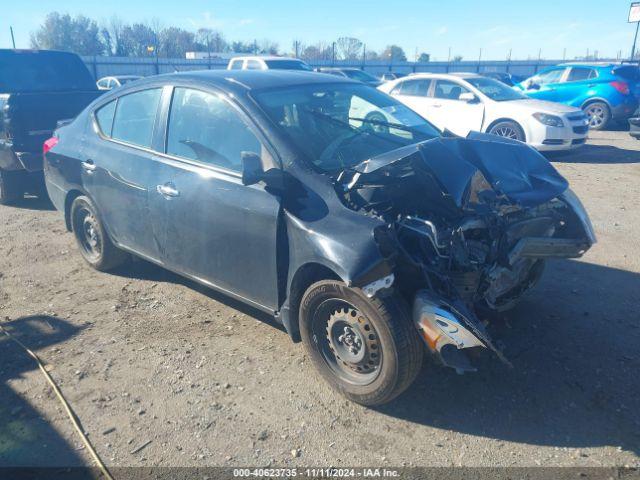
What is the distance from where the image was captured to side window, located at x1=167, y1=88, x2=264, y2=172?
11.9 ft

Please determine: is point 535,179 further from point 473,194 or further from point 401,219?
point 401,219

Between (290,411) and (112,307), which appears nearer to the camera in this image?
(290,411)

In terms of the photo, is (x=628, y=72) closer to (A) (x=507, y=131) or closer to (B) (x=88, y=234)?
(A) (x=507, y=131)

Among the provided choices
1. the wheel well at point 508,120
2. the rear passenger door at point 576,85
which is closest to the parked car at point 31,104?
the wheel well at point 508,120

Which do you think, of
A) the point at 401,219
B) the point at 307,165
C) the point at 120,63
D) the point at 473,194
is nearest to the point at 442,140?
the point at 473,194

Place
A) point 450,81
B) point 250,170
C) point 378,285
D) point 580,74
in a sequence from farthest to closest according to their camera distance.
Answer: point 580,74 → point 450,81 → point 250,170 → point 378,285

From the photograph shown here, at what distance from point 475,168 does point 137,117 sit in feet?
9.48

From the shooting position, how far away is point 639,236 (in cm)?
600

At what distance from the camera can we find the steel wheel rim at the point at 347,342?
10.1ft

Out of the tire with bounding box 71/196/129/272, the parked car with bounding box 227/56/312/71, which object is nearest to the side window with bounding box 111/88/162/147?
the tire with bounding box 71/196/129/272

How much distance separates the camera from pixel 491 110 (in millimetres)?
10602

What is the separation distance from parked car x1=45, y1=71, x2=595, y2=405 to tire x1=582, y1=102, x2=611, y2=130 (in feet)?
40.7

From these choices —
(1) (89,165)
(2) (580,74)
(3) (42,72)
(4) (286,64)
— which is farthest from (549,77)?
(1) (89,165)

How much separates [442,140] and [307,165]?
3.10 ft
